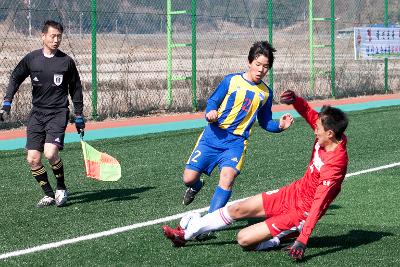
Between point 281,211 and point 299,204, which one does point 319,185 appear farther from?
point 281,211

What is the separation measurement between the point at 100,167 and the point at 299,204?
317cm

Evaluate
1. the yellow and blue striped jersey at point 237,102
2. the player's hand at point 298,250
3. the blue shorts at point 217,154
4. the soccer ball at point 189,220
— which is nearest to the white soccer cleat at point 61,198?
the blue shorts at point 217,154

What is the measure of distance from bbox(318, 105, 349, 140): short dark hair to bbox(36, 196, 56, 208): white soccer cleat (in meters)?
3.51

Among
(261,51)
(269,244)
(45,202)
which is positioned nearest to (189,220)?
(269,244)

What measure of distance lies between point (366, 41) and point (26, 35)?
454 inches

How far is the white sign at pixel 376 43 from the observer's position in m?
26.5

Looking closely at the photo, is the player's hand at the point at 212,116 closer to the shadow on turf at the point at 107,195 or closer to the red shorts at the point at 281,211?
the red shorts at the point at 281,211

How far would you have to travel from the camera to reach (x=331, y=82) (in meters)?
25.8

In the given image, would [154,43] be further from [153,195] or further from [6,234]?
[6,234]

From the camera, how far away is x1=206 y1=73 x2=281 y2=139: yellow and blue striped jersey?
8570 mm

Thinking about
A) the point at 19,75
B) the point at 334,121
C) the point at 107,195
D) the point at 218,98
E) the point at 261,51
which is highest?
the point at 261,51

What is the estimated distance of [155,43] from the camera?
2192 centimetres

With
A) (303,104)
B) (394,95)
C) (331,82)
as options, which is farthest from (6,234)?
(394,95)

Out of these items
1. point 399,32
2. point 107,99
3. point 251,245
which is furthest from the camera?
point 399,32
